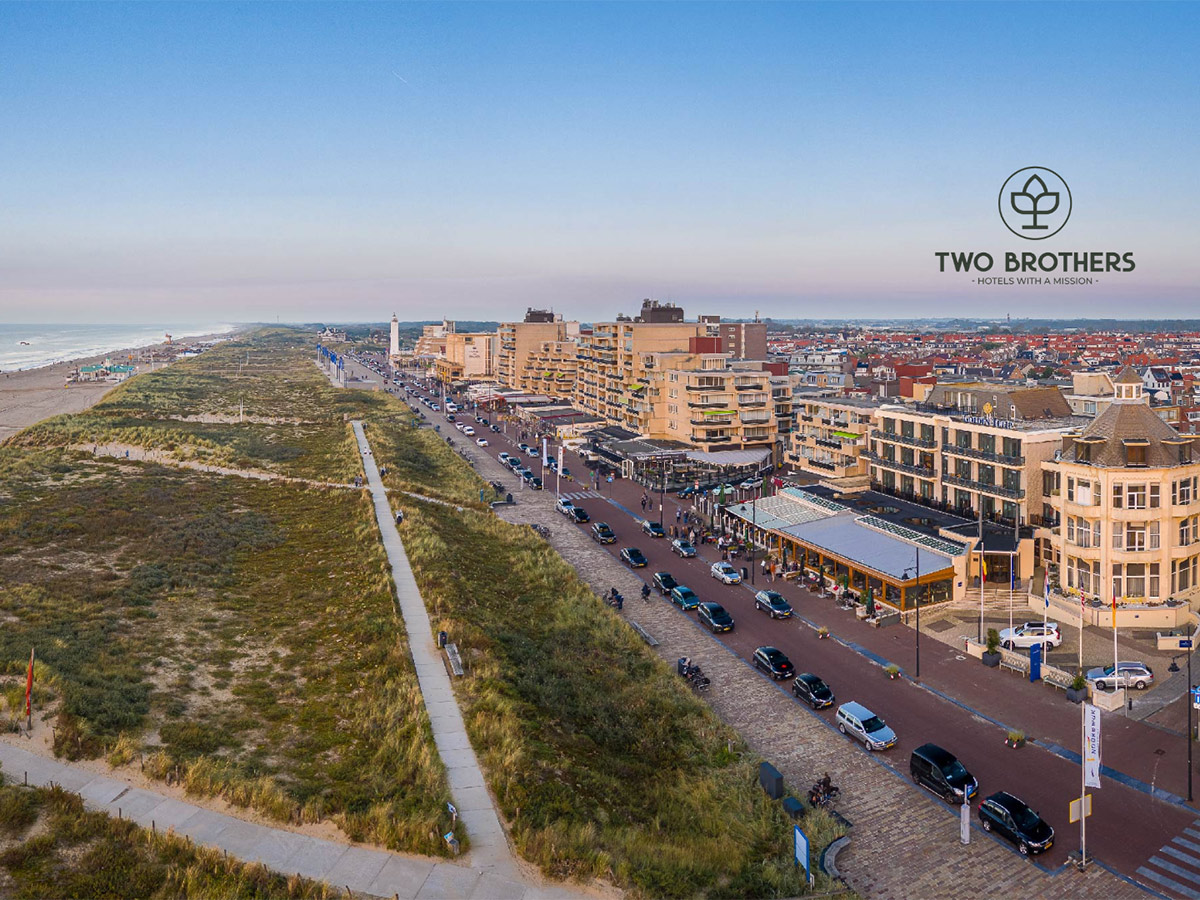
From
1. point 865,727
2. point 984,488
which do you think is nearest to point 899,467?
point 984,488

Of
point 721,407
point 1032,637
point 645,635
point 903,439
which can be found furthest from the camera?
point 721,407

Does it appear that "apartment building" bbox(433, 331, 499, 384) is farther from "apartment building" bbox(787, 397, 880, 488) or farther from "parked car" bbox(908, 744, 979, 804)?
"parked car" bbox(908, 744, 979, 804)

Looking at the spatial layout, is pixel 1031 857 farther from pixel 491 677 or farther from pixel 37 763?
pixel 37 763

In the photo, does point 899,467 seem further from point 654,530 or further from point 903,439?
point 654,530

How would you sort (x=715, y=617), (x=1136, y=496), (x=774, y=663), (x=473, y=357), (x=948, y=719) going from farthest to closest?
(x=473, y=357) → (x=715, y=617) → (x=1136, y=496) → (x=774, y=663) → (x=948, y=719)

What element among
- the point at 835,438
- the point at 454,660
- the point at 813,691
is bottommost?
the point at 813,691

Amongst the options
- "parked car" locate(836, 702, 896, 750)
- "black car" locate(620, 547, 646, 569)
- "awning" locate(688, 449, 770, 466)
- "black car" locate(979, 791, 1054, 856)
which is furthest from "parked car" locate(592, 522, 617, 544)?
"black car" locate(979, 791, 1054, 856)
